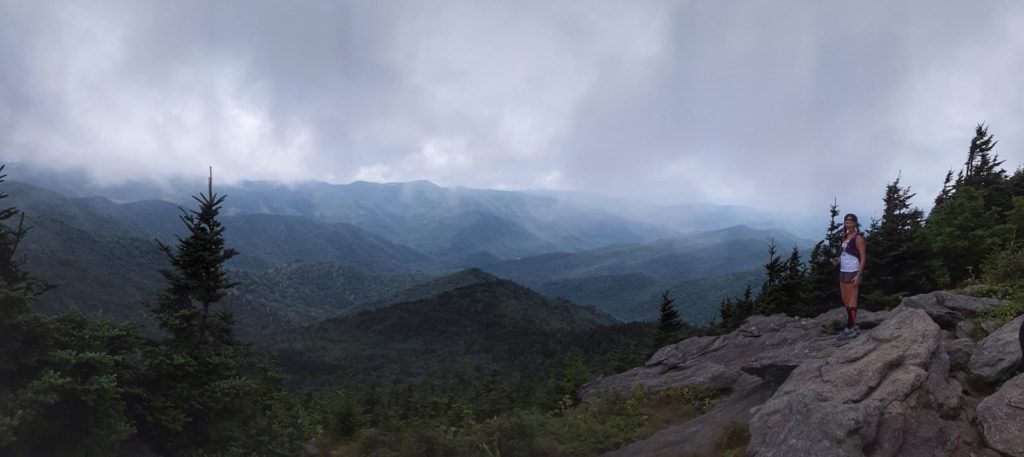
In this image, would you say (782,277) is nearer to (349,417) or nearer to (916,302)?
(916,302)

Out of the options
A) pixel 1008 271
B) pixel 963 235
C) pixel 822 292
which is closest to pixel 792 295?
pixel 822 292

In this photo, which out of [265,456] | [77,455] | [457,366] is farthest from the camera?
[457,366]

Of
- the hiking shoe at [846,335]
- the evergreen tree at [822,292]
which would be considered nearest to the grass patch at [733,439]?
the hiking shoe at [846,335]

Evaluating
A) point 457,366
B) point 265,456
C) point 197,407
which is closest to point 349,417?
point 265,456

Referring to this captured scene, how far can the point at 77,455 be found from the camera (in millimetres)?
11445

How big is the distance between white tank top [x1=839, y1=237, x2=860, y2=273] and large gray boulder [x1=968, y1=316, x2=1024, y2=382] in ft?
9.30

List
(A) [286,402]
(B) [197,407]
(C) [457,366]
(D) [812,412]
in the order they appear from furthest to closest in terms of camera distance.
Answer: (C) [457,366]
(A) [286,402]
(B) [197,407]
(D) [812,412]

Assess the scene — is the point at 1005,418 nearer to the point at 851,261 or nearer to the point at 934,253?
the point at 851,261

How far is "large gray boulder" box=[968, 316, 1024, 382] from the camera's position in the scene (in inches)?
387

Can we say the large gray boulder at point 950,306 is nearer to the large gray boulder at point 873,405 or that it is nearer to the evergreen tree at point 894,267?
the large gray boulder at point 873,405

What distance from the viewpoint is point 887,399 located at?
940 centimetres

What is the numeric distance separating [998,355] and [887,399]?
2.92 m

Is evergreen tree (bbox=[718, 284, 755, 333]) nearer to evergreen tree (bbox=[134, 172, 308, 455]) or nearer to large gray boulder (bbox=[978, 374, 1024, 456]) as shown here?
large gray boulder (bbox=[978, 374, 1024, 456])

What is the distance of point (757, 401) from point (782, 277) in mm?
37628
